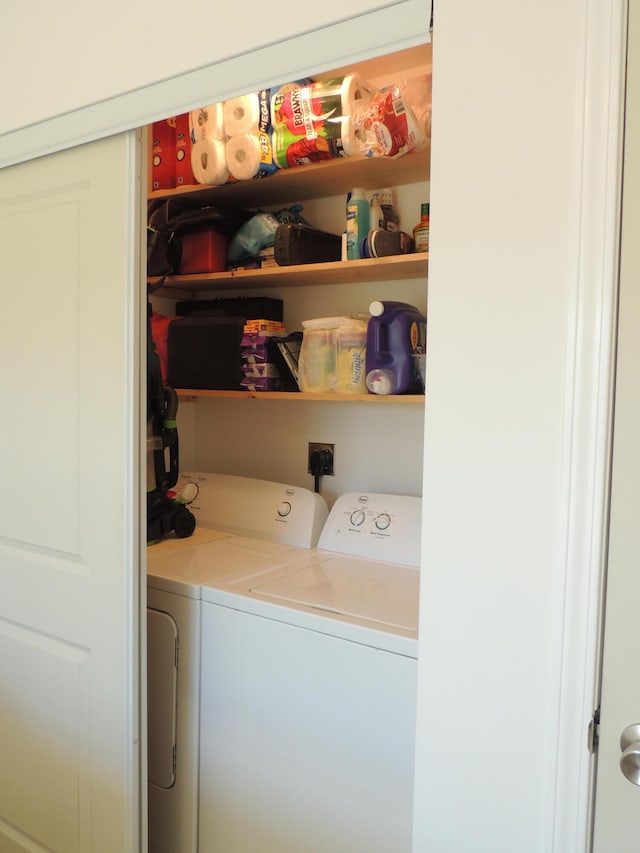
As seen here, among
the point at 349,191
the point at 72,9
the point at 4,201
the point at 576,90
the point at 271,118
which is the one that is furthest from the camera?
the point at 349,191

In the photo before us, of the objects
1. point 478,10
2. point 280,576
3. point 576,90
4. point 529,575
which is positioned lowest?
point 280,576

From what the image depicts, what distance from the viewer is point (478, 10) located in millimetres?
988

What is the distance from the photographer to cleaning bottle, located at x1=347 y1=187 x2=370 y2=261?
2035mm

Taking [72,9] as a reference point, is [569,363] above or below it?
below

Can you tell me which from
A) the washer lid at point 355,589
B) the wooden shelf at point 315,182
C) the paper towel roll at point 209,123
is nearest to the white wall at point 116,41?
the paper towel roll at point 209,123

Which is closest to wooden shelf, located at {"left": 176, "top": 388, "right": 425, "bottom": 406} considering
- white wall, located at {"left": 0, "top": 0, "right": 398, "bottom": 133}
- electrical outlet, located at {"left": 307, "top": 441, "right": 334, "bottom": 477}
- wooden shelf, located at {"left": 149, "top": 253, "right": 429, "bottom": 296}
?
electrical outlet, located at {"left": 307, "top": 441, "right": 334, "bottom": 477}

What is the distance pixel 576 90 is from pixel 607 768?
0.97 meters

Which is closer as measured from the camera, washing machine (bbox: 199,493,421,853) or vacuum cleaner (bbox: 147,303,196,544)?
washing machine (bbox: 199,493,421,853)

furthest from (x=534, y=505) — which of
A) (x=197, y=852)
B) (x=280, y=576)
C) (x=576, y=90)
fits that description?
(x=197, y=852)

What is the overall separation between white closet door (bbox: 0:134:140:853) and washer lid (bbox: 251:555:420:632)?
414mm

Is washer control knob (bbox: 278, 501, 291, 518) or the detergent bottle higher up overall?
the detergent bottle

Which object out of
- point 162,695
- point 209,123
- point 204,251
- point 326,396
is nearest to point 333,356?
point 326,396

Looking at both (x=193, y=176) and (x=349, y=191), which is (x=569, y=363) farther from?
(x=193, y=176)

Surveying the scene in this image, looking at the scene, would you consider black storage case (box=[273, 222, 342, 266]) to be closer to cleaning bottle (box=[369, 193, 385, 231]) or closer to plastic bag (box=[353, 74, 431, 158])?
cleaning bottle (box=[369, 193, 385, 231])
